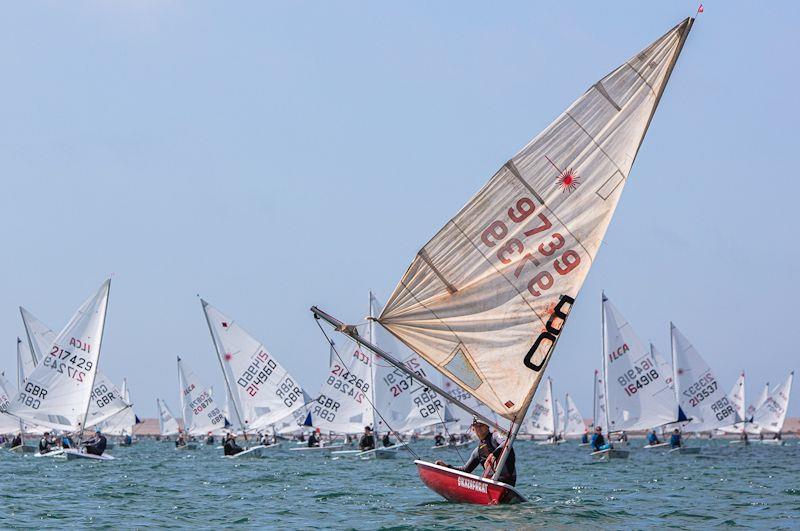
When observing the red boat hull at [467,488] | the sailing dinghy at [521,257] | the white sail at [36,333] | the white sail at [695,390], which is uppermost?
the white sail at [36,333]

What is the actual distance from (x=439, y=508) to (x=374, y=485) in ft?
31.3

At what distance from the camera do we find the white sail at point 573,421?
351 feet

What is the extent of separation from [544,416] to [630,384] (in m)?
43.7

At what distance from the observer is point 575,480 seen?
3472cm

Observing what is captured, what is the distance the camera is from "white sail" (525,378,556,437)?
9812cm

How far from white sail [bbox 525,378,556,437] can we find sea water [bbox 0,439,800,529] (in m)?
55.0

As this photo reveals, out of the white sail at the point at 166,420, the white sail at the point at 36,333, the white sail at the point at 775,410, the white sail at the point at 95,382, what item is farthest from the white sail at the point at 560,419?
the white sail at the point at 36,333

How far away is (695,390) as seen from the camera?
211 feet

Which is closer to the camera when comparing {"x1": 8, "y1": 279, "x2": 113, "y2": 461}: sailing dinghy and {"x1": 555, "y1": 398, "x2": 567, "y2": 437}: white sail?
{"x1": 8, "y1": 279, "x2": 113, "y2": 461}: sailing dinghy

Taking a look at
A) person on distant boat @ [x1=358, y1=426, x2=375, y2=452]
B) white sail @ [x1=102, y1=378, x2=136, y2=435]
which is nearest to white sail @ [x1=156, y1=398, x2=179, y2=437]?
white sail @ [x1=102, y1=378, x2=136, y2=435]

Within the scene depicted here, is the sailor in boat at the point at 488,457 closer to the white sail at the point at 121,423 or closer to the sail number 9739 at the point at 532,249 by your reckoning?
the sail number 9739 at the point at 532,249

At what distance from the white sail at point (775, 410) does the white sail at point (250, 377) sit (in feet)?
181

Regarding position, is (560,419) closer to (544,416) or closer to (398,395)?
(544,416)

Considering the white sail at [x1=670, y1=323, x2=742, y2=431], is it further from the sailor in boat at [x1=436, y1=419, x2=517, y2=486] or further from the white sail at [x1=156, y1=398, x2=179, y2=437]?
the white sail at [x1=156, y1=398, x2=179, y2=437]
